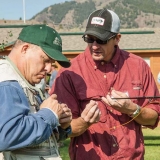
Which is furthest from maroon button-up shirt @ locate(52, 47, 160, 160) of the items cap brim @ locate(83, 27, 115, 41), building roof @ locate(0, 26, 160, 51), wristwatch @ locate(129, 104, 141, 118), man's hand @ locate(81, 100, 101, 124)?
building roof @ locate(0, 26, 160, 51)

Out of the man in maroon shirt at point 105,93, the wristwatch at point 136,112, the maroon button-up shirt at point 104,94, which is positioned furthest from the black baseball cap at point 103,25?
the wristwatch at point 136,112

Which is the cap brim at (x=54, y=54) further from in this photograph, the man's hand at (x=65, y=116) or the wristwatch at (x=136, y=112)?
the wristwatch at (x=136, y=112)

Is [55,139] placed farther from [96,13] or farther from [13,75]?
[96,13]

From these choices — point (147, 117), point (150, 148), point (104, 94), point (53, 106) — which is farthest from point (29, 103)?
point (150, 148)

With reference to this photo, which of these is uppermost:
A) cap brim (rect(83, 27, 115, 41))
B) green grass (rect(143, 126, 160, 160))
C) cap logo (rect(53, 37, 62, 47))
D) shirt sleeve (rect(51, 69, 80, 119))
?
cap logo (rect(53, 37, 62, 47))

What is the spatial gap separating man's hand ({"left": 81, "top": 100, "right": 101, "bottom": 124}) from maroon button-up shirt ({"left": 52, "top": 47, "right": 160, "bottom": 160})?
0.44m

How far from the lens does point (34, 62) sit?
320cm

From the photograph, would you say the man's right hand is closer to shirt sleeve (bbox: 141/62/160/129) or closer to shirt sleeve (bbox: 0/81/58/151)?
shirt sleeve (bbox: 0/81/58/151)

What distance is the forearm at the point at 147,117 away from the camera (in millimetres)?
4417

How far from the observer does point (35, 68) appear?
3.22 metres

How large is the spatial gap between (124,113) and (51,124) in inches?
56.5

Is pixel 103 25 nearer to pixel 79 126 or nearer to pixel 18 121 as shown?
pixel 79 126

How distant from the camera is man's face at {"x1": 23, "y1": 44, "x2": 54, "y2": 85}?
3.20 m

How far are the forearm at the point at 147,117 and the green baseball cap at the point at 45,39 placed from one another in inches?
50.7
